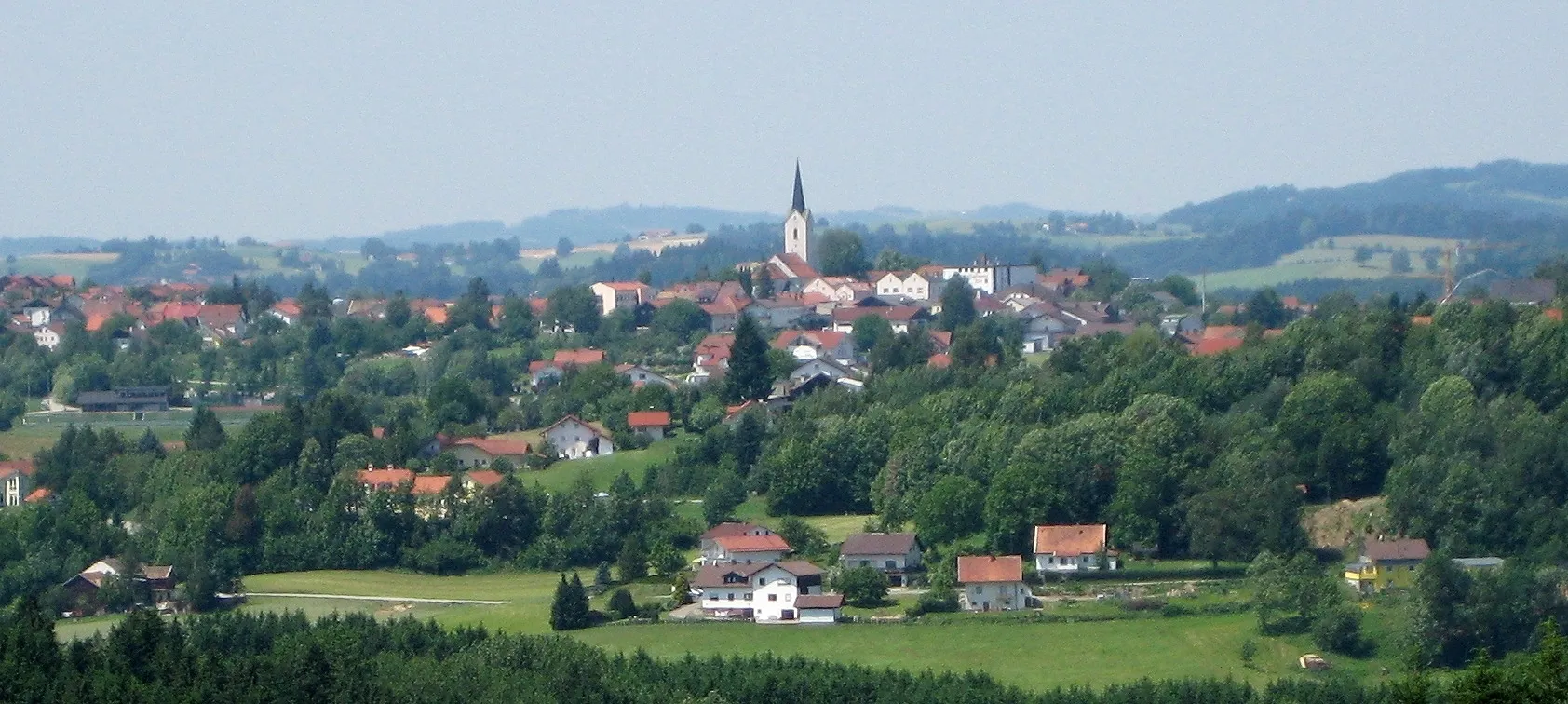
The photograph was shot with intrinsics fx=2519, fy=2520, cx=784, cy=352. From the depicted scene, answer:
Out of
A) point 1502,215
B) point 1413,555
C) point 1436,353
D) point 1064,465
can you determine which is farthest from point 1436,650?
point 1502,215

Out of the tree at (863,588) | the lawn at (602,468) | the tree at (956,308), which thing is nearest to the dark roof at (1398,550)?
the tree at (863,588)

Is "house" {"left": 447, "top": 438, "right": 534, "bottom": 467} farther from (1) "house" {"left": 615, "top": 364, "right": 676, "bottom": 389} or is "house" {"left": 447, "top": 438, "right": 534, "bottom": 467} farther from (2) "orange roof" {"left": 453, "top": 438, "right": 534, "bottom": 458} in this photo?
(1) "house" {"left": 615, "top": 364, "right": 676, "bottom": 389}

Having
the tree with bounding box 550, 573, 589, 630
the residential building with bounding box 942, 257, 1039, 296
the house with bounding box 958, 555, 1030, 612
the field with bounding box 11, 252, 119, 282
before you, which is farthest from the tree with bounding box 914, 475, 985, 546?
the field with bounding box 11, 252, 119, 282

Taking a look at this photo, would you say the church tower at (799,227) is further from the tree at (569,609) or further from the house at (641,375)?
the tree at (569,609)

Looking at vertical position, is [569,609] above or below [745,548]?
below

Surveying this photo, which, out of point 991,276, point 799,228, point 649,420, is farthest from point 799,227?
point 649,420

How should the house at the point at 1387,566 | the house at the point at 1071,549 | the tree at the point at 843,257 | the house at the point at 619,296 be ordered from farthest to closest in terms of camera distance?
the tree at the point at 843,257
the house at the point at 619,296
the house at the point at 1071,549
the house at the point at 1387,566

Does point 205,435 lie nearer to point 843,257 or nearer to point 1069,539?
point 1069,539
